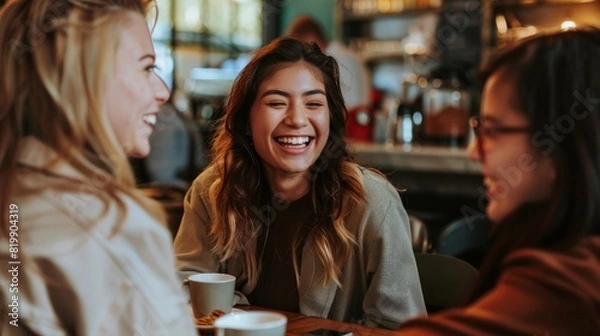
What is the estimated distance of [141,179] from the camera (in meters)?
4.33

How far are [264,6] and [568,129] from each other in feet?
23.3

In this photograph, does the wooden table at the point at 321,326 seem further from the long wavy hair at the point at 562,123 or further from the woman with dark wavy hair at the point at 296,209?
the long wavy hair at the point at 562,123

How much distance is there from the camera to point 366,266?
1971 millimetres

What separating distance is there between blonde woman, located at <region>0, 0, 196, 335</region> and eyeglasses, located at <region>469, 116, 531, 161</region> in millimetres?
458

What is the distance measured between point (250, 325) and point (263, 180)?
0.99m

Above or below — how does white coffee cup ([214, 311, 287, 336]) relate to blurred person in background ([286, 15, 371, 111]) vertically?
below

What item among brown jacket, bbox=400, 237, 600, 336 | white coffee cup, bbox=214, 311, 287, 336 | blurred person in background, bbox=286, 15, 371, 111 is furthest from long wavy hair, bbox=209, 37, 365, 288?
blurred person in background, bbox=286, 15, 371, 111

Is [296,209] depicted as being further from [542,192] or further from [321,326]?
[542,192]

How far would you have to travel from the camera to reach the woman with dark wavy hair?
1940mm

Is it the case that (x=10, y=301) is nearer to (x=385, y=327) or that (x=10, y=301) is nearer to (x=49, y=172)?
(x=49, y=172)

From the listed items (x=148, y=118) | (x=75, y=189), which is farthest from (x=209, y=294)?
(x=75, y=189)

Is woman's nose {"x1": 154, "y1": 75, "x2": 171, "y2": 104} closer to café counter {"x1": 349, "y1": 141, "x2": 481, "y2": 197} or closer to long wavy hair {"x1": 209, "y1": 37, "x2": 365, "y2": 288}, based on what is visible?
long wavy hair {"x1": 209, "y1": 37, "x2": 365, "y2": 288}

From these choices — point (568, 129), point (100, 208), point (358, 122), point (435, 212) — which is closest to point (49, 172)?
point (100, 208)

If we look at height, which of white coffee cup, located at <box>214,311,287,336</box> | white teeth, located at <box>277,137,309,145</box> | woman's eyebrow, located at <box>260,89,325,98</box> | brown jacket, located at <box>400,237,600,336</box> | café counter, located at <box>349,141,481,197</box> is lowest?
café counter, located at <box>349,141,481,197</box>
